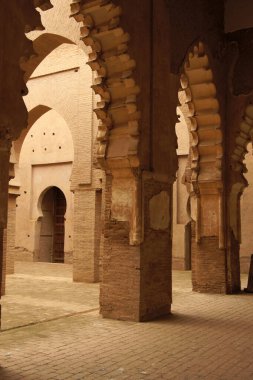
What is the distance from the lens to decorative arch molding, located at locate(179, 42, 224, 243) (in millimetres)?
10234

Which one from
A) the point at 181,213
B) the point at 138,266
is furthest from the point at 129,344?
the point at 181,213

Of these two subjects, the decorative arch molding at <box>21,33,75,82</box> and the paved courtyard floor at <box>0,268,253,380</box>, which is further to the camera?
the decorative arch molding at <box>21,33,75,82</box>

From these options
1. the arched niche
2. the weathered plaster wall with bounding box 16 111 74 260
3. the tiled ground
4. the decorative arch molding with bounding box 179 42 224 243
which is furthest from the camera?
the arched niche

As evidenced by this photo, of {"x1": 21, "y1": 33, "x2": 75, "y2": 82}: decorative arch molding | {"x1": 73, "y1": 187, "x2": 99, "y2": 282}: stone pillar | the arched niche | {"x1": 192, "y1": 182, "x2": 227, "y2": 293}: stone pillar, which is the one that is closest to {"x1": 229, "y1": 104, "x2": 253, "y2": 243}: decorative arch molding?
{"x1": 192, "y1": 182, "x2": 227, "y2": 293}: stone pillar

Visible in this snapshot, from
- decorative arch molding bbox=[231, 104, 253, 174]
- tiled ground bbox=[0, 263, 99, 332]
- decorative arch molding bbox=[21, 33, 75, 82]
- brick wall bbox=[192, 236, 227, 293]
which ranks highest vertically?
decorative arch molding bbox=[21, 33, 75, 82]

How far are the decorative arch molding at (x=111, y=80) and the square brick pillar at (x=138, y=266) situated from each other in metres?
0.52

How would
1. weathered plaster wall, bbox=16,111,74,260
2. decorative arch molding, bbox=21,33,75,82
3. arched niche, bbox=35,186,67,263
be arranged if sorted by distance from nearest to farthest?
decorative arch molding, bbox=21,33,75,82
weathered plaster wall, bbox=16,111,74,260
arched niche, bbox=35,186,67,263

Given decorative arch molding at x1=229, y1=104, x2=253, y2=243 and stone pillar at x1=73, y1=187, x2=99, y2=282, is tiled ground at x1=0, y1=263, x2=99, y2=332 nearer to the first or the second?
stone pillar at x1=73, y1=187, x2=99, y2=282

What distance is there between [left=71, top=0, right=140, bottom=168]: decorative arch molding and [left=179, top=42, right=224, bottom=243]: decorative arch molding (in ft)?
9.78

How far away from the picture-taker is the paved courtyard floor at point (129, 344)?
482 centimetres

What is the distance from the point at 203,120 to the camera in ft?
34.3

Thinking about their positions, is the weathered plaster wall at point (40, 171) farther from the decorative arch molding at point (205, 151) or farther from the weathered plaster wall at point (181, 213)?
the decorative arch molding at point (205, 151)

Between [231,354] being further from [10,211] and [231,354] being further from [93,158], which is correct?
[10,211]

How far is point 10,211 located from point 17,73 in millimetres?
9779
